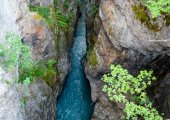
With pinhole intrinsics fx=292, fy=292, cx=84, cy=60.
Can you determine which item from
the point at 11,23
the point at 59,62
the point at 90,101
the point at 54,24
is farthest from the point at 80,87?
the point at 11,23

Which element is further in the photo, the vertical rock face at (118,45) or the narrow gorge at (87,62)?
the vertical rock face at (118,45)

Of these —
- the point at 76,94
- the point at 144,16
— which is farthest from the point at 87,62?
the point at 144,16

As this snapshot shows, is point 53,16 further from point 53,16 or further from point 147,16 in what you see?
point 147,16

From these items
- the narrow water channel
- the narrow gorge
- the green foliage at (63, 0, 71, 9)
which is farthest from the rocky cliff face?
the green foliage at (63, 0, 71, 9)

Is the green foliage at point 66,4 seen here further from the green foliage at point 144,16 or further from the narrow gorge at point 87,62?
the green foliage at point 144,16

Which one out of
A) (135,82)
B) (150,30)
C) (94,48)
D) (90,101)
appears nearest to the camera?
(135,82)

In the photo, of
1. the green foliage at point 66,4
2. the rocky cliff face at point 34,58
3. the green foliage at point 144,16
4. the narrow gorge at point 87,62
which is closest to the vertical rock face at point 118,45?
the narrow gorge at point 87,62

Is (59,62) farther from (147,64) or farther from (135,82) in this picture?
(135,82)
